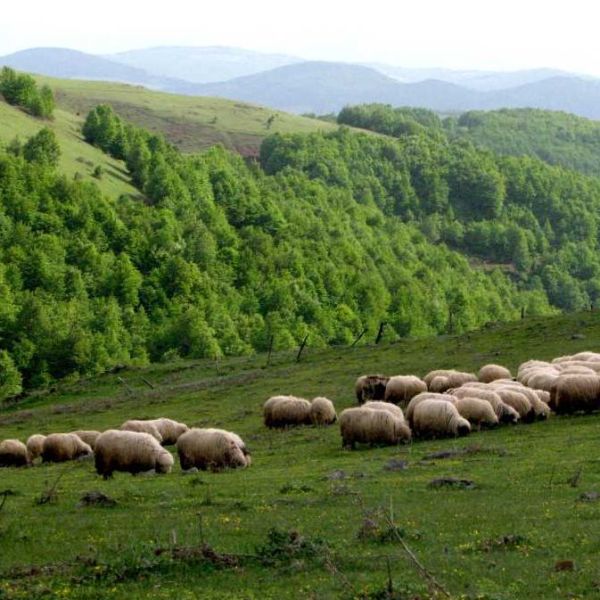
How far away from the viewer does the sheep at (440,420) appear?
33.0 meters

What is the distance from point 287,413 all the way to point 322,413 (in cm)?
134

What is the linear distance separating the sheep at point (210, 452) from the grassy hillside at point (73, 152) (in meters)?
119

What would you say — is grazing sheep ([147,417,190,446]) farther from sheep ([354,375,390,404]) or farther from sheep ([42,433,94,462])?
sheep ([354,375,390,404])

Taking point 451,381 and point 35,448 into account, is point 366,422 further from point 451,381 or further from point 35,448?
point 35,448

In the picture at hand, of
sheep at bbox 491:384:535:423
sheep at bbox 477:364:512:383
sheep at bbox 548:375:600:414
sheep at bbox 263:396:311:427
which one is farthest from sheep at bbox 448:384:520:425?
sheep at bbox 477:364:512:383

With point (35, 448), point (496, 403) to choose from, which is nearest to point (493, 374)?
point (496, 403)

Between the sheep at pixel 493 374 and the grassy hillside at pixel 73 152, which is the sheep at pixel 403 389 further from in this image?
the grassy hillside at pixel 73 152

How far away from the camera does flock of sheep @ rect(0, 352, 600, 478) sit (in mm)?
29828

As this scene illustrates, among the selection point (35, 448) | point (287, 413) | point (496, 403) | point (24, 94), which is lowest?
point (35, 448)

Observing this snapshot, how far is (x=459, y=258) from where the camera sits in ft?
643

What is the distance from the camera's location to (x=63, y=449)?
35.8 m

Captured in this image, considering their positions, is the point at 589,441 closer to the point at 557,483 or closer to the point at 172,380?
the point at 557,483

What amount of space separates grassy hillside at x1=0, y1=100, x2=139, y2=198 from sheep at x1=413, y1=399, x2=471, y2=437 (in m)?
118

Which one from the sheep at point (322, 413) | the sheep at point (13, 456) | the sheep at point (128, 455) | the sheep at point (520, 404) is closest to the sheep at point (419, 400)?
the sheep at point (520, 404)
